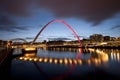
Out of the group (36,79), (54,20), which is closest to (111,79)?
(36,79)

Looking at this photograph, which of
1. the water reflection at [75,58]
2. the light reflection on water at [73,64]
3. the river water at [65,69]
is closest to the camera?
the river water at [65,69]

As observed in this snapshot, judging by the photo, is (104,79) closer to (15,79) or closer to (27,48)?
(15,79)

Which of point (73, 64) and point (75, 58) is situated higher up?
point (73, 64)

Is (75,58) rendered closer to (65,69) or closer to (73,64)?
(73,64)

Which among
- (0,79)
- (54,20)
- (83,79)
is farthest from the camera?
(54,20)

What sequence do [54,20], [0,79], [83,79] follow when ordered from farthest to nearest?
[54,20] < [83,79] < [0,79]

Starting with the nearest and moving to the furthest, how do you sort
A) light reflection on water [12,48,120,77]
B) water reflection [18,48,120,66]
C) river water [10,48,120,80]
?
river water [10,48,120,80]
light reflection on water [12,48,120,77]
water reflection [18,48,120,66]

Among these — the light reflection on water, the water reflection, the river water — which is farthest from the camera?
the water reflection

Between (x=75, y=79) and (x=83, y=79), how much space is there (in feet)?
3.00

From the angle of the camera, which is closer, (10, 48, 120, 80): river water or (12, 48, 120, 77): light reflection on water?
(10, 48, 120, 80): river water

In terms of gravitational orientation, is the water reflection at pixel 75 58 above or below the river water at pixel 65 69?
below

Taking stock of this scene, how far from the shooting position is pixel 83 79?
20391 millimetres

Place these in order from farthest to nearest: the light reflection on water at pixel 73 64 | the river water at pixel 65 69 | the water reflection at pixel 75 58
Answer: the water reflection at pixel 75 58
the light reflection on water at pixel 73 64
the river water at pixel 65 69

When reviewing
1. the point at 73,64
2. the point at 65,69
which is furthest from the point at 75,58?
the point at 65,69
